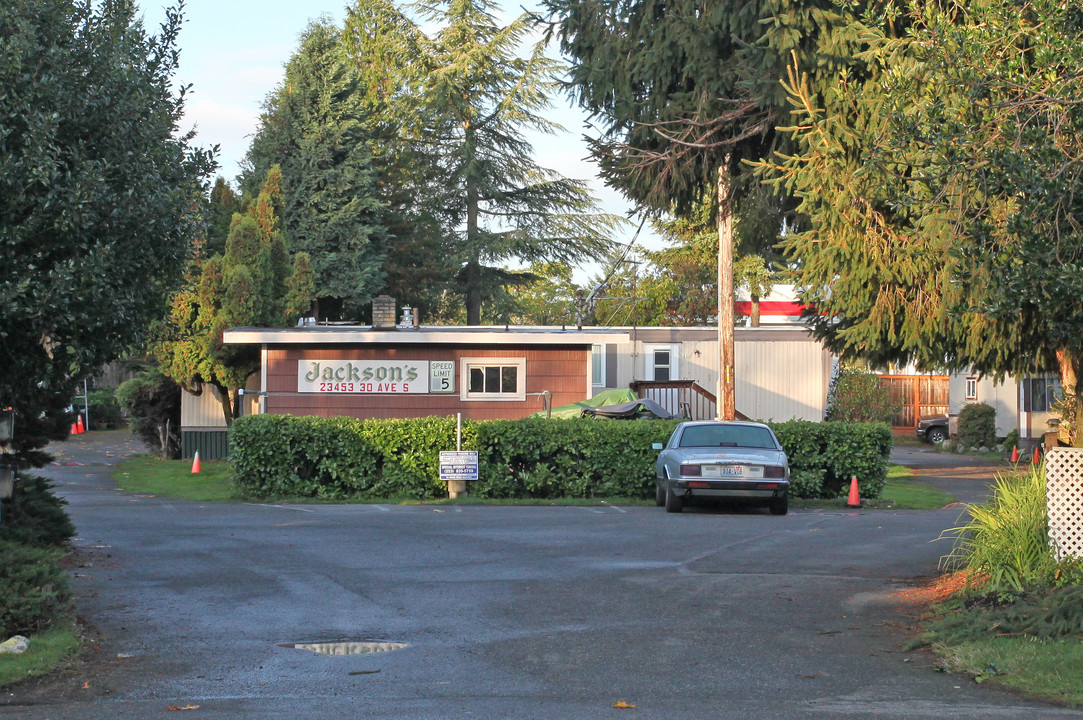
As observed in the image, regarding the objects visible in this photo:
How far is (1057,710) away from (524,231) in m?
38.0

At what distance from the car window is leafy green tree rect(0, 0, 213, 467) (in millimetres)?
10241

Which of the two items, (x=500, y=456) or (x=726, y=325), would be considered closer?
(x=500, y=456)

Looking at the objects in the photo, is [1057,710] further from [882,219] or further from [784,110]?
[784,110]

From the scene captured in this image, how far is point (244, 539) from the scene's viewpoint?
14430 mm

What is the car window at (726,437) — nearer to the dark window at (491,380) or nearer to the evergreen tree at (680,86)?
the evergreen tree at (680,86)

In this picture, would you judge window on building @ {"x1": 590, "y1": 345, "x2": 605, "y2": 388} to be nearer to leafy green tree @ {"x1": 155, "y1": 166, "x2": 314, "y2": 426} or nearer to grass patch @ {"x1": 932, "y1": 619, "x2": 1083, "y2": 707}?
leafy green tree @ {"x1": 155, "y1": 166, "x2": 314, "y2": 426}

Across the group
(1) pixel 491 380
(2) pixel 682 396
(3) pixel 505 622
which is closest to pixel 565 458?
(1) pixel 491 380

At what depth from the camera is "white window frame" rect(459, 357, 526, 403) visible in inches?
Result: 1066

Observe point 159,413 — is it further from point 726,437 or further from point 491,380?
point 726,437

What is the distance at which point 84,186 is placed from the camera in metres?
8.78

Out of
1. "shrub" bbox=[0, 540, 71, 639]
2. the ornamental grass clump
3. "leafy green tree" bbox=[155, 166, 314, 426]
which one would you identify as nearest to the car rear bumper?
the ornamental grass clump

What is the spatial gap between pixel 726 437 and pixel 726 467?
103cm

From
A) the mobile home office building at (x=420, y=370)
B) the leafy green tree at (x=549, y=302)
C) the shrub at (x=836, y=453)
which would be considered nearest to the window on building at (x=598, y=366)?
the mobile home office building at (x=420, y=370)

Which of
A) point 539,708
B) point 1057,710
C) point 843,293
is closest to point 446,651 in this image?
point 539,708
